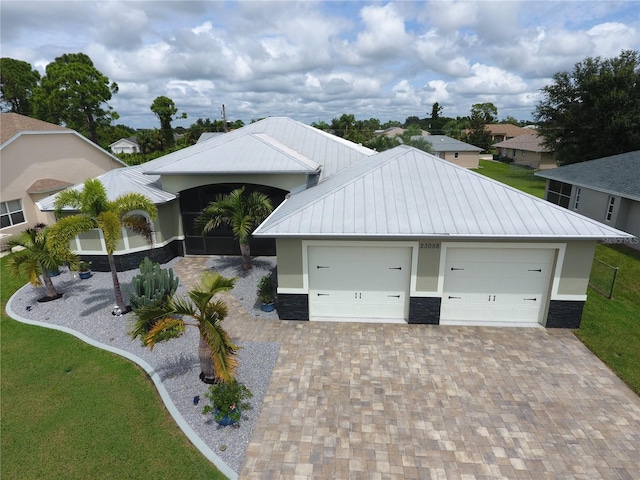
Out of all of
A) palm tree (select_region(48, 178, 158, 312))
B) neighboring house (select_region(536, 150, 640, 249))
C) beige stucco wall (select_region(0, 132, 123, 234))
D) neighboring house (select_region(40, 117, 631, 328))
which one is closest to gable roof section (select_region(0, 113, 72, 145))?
beige stucco wall (select_region(0, 132, 123, 234))

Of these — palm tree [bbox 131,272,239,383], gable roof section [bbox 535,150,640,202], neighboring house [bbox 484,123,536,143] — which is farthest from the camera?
neighboring house [bbox 484,123,536,143]

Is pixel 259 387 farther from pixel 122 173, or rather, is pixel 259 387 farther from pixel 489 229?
pixel 122 173

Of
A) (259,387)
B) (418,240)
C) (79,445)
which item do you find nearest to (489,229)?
(418,240)

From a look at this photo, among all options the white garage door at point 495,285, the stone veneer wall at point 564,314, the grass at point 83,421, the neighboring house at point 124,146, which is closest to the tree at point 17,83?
the neighboring house at point 124,146

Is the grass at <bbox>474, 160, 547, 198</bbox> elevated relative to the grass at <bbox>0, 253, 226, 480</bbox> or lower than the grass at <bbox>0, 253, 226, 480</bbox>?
elevated

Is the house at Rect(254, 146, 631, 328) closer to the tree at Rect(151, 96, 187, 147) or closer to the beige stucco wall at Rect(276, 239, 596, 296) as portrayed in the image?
the beige stucco wall at Rect(276, 239, 596, 296)

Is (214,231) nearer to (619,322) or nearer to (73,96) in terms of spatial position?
(619,322)

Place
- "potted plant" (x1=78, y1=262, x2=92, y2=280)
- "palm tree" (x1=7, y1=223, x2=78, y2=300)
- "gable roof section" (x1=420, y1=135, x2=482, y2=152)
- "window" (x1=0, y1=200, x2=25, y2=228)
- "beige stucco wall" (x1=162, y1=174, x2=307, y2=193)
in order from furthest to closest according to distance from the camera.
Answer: "gable roof section" (x1=420, y1=135, x2=482, y2=152) < "window" (x1=0, y1=200, x2=25, y2=228) < "beige stucco wall" (x1=162, y1=174, x2=307, y2=193) < "potted plant" (x1=78, y1=262, x2=92, y2=280) < "palm tree" (x1=7, y1=223, x2=78, y2=300)
